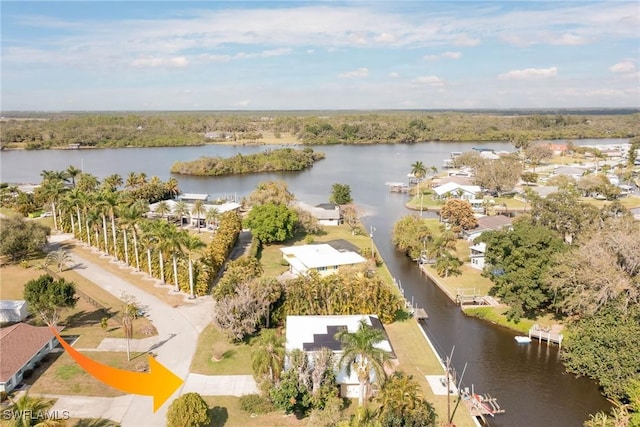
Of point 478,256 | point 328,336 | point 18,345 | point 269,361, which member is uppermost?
point 269,361

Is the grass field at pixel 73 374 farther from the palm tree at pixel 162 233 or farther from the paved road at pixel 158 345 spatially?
the palm tree at pixel 162 233

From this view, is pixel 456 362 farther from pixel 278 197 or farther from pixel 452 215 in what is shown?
pixel 278 197

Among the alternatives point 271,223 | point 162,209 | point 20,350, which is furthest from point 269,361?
point 162,209

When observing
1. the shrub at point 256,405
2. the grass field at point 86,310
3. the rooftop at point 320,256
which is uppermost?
the rooftop at point 320,256

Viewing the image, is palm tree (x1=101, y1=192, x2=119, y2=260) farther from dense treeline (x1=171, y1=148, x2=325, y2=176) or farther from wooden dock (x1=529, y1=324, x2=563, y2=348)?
dense treeline (x1=171, y1=148, x2=325, y2=176)

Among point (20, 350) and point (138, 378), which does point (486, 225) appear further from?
point (20, 350)

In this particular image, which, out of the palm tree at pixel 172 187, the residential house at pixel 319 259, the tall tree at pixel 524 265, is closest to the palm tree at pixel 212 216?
the residential house at pixel 319 259
